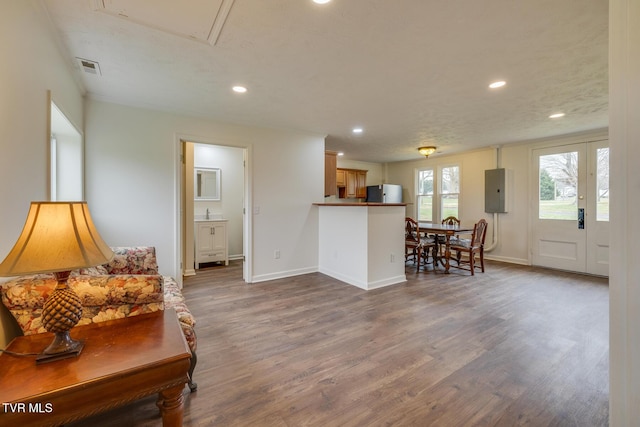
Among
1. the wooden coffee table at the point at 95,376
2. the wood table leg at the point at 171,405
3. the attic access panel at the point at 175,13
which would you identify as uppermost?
the attic access panel at the point at 175,13

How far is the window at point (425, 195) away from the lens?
6965 mm

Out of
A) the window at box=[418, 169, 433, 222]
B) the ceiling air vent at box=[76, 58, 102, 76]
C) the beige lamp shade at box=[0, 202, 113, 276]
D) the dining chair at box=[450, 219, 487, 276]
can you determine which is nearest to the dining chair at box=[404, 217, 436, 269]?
the dining chair at box=[450, 219, 487, 276]

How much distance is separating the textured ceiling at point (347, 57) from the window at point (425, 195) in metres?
3.19

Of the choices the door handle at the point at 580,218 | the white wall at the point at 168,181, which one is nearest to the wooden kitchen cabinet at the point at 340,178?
the white wall at the point at 168,181

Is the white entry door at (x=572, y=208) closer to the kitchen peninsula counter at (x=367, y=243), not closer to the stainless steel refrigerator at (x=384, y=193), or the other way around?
the stainless steel refrigerator at (x=384, y=193)

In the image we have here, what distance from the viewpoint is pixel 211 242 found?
5113 millimetres

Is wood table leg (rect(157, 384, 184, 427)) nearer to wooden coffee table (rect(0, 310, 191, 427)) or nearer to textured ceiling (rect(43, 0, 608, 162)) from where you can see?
wooden coffee table (rect(0, 310, 191, 427))

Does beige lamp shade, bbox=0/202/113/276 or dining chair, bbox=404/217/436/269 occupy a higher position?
beige lamp shade, bbox=0/202/113/276

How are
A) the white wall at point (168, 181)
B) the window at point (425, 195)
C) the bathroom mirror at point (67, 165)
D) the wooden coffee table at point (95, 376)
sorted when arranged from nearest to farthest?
1. the wooden coffee table at point (95, 376)
2. the bathroom mirror at point (67, 165)
3. the white wall at point (168, 181)
4. the window at point (425, 195)

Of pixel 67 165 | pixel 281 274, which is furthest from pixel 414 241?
pixel 67 165

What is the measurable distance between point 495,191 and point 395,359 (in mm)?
4861

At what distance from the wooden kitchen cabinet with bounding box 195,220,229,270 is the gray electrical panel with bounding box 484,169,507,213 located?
5.41m

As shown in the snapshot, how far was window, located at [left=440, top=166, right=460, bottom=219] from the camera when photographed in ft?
21.1

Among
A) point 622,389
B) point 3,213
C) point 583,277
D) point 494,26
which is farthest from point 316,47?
point 583,277
